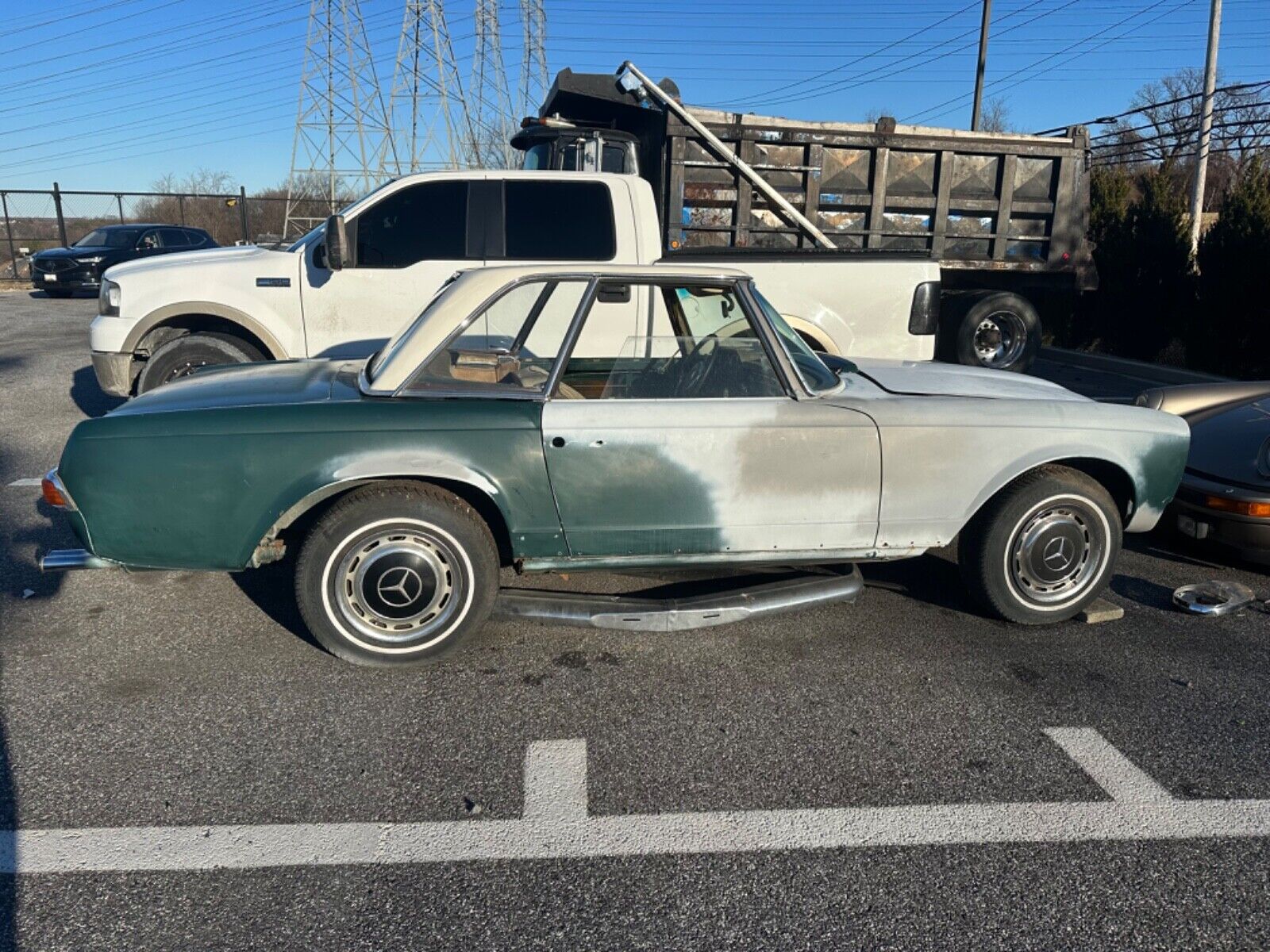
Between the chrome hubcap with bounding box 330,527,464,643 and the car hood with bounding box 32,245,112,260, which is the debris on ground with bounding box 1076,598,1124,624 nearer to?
the chrome hubcap with bounding box 330,527,464,643

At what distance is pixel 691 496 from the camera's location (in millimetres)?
3771

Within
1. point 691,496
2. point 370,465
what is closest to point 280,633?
point 370,465

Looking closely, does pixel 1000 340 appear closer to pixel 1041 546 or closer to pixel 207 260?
pixel 1041 546

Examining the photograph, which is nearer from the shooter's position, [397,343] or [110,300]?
[397,343]

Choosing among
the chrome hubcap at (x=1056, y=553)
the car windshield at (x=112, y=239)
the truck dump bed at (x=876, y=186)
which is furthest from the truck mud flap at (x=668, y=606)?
the car windshield at (x=112, y=239)

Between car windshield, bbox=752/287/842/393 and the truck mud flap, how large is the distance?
868 mm

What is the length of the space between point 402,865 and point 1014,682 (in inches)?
96.9

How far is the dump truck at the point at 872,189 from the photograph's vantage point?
877cm

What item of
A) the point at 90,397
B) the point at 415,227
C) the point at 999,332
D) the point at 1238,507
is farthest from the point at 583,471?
the point at 90,397

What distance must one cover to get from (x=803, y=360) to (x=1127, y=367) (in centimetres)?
946

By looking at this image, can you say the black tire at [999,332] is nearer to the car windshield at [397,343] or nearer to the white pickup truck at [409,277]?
the white pickup truck at [409,277]

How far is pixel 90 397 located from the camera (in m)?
9.18

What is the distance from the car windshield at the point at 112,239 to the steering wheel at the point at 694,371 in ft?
68.0

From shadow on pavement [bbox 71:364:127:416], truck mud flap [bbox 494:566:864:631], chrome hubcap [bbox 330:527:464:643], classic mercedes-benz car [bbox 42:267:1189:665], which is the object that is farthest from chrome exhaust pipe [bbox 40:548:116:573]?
shadow on pavement [bbox 71:364:127:416]
